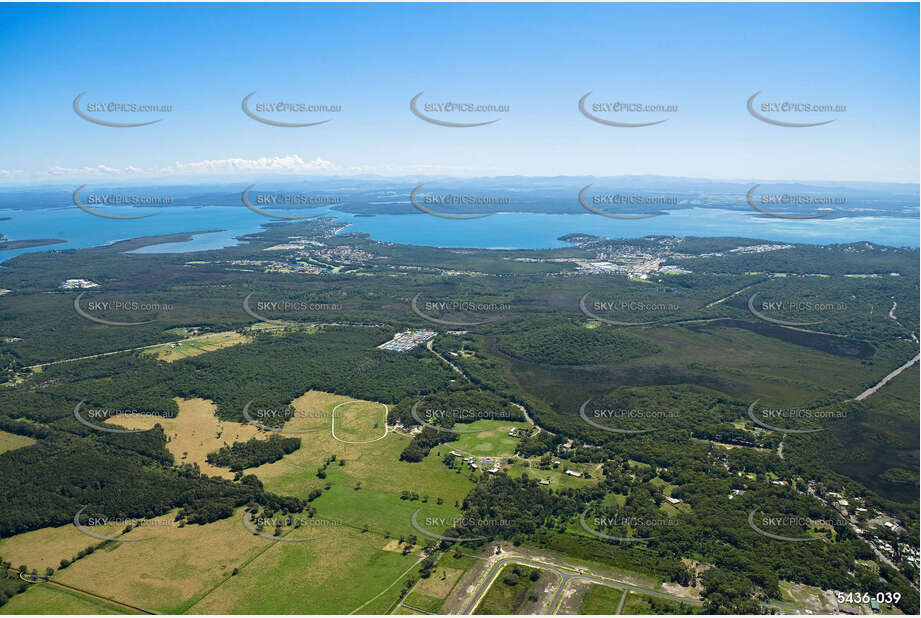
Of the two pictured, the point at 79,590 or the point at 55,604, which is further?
the point at 79,590

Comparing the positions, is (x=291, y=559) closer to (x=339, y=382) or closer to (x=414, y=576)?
(x=414, y=576)

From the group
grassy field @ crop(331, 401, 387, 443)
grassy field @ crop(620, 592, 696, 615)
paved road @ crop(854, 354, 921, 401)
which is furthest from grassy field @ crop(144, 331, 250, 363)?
paved road @ crop(854, 354, 921, 401)

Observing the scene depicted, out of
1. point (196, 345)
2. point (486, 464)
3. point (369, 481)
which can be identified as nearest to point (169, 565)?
point (369, 481)

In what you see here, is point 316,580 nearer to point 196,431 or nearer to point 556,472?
point 556,472

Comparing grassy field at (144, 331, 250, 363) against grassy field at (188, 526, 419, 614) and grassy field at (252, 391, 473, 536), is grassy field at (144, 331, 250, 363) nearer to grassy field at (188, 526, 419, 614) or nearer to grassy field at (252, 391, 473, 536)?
grassy field at (252, 391, 473, 536)

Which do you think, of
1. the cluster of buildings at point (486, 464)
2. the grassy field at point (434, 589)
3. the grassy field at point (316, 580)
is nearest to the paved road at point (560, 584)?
the grassy field at point (434, 589)

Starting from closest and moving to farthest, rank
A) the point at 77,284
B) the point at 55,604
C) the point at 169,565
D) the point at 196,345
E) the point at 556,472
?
the point at 55,604, the point at 169,565, the point at 556,472, the point at 196,345, the point at 77,284
